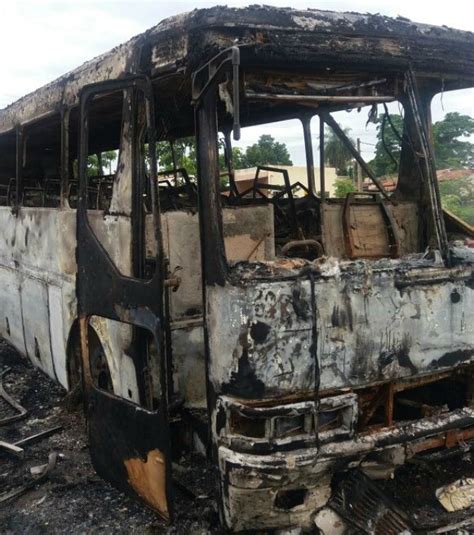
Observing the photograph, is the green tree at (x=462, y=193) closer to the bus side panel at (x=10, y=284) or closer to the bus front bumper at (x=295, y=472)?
the bus side panel at (x=10, y=284)

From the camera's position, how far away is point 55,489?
375cm

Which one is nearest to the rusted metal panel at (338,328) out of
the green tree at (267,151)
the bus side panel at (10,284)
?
the green tree at (267,151)

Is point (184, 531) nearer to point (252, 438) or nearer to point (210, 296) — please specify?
point (252, 438)

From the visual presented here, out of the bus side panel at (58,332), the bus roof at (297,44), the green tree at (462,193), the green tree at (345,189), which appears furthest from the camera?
the green tree at (462,193)

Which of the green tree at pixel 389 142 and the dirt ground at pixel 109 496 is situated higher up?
the green tree at pixel 389 142

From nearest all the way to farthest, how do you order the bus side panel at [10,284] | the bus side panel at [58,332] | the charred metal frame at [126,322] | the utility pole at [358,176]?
1. the charred metal frame at [126,322]
2. the utility pole at [358,176]
3. the bus side panel at [58,332]
4. the bus side panel at [10,284]

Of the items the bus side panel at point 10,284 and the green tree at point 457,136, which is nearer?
the bus side panel at point 10,284

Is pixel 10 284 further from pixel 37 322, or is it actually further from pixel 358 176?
pixel 358 176

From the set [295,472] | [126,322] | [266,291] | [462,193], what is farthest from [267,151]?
[462,193]

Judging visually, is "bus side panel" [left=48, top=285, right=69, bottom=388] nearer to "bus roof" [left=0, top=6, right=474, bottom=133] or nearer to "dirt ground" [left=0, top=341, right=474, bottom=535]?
"dirt ground" [left=0, top=341, right=474, bottom=535]

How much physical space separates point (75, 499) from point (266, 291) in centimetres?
202

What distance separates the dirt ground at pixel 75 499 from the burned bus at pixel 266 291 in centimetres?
16

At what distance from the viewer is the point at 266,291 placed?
2.71 meters

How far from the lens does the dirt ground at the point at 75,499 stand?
3.29m
